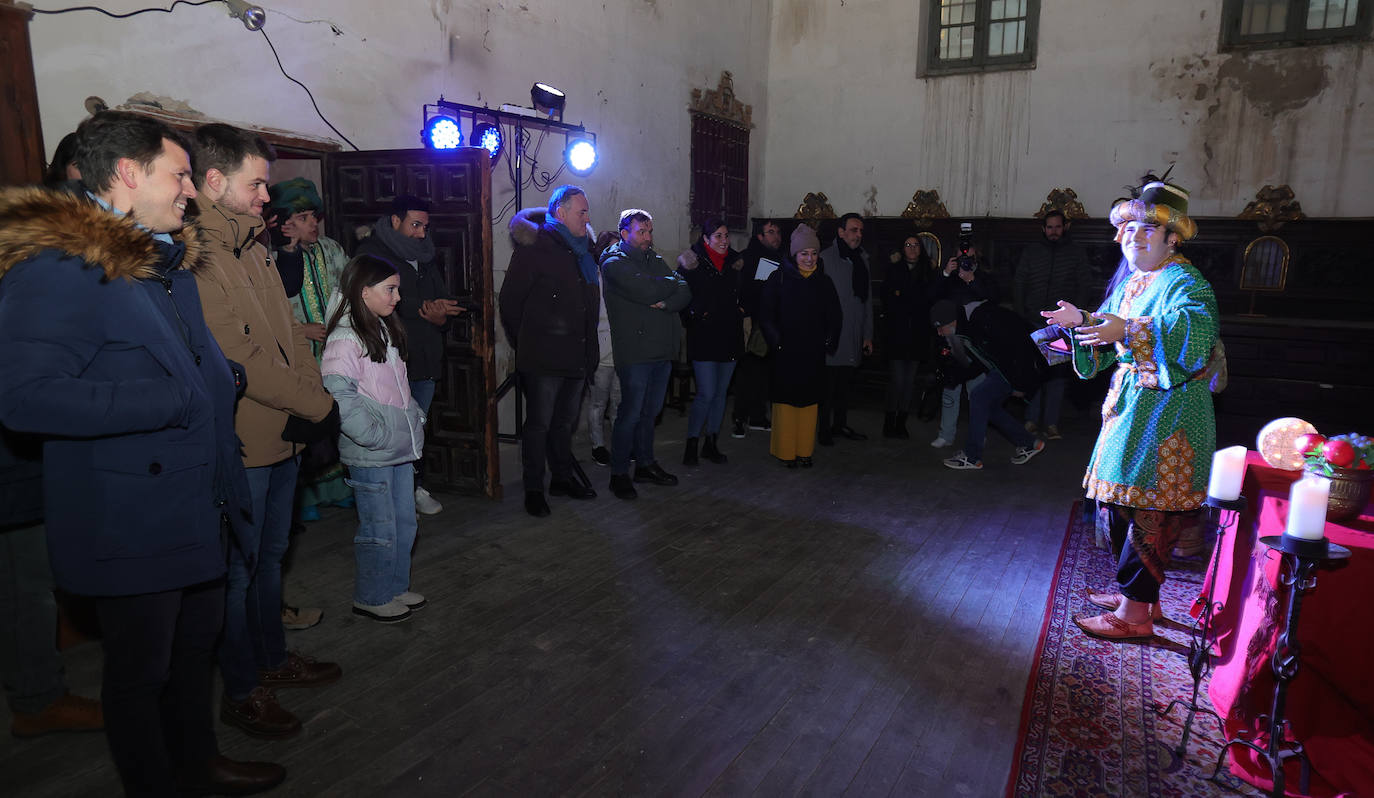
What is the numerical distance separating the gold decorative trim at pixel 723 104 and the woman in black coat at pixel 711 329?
273cm

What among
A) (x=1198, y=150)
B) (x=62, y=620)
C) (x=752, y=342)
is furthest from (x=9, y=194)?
(x=1198, y=150)

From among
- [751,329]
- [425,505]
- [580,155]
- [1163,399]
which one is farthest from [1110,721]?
[580,155]

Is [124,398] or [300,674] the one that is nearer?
[124,398]

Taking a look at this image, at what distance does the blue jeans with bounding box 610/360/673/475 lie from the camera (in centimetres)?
512

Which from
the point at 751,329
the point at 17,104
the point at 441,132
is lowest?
the point at 751,329

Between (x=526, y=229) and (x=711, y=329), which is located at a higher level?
(x=526, y=229)

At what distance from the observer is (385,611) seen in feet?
11.0

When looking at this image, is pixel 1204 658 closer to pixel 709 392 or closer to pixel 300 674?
pixel 300 674

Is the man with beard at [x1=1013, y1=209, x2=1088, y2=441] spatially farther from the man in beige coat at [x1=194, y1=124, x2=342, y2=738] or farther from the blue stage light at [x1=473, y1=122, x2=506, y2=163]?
the man in beige coat at [x1=194, y1=124, x2=342, y2=738]

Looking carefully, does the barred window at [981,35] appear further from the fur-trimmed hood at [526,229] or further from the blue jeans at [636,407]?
the fur-trimmed hood at [526,229]

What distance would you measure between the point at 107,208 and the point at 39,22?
256 cm

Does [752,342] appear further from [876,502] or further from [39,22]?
[39,22]

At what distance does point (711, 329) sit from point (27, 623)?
414cm

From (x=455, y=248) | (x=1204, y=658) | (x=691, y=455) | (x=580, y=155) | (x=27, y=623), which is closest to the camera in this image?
(x=27, y=623)
